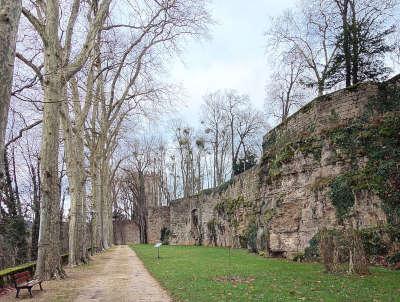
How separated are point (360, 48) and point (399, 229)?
33.5 feet

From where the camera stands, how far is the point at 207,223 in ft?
112

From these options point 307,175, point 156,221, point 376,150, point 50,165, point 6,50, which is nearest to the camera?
point 6,50

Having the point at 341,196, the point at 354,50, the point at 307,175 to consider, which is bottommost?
the point at 341,196

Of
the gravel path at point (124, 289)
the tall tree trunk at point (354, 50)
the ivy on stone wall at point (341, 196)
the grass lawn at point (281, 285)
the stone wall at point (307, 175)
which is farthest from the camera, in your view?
the tall tree trunk at point (354, 50)

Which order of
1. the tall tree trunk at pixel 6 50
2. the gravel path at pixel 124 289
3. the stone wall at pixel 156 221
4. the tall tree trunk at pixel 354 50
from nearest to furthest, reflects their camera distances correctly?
1. the tall tree trunk at pixel 6 50
2. the gravel path at pixel 124 289
3. the tall tree trunk at pixel 354 50
4. the stone wall at pixel 156 221

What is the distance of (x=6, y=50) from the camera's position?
4969mm

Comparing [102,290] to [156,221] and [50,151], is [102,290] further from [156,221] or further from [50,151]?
[156,221]

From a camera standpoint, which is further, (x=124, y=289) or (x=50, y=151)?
(x=50, y=151)

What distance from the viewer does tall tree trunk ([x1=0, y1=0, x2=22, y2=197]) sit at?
493cm

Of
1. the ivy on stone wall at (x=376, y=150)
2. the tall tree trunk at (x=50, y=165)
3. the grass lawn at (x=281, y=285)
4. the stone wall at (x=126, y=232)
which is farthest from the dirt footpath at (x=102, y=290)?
the stone wall at (x=126, y=232)

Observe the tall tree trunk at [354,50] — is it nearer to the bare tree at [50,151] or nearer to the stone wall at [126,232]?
the bare tree at [50,151]

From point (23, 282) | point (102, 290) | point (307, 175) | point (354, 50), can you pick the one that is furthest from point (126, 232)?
point (102, 290)

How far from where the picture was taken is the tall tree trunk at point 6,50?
4.93 metres

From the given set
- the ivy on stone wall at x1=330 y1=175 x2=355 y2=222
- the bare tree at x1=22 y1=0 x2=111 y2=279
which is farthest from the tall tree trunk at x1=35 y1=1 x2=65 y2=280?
the ivy on stone wall at x1=330 y1=175 x2=355 y2=222
